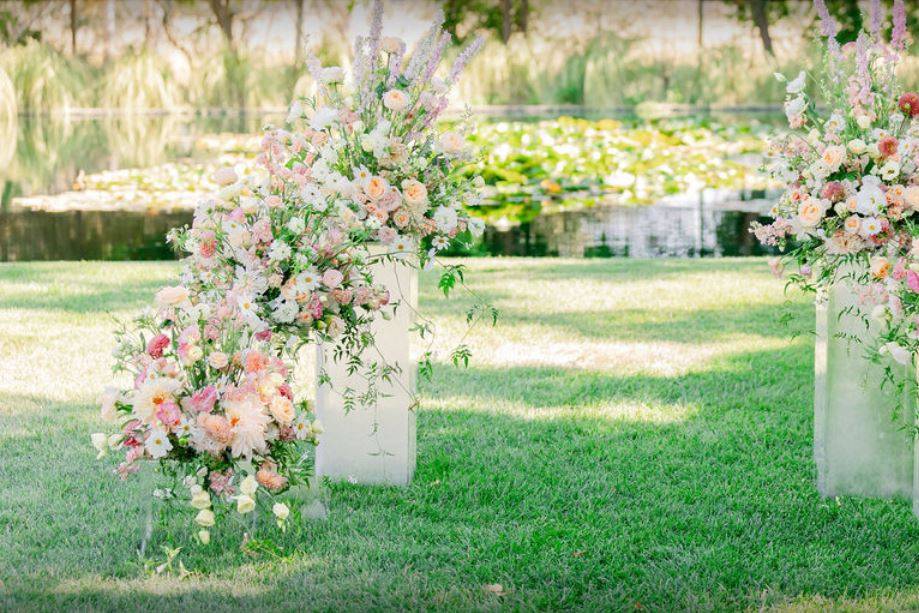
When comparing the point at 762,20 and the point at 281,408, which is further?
the point at 762,20

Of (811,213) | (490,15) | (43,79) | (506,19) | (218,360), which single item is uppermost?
(490,15)

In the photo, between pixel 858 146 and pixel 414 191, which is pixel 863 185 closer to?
pixel 858 146

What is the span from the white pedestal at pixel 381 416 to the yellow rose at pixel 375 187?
338mm

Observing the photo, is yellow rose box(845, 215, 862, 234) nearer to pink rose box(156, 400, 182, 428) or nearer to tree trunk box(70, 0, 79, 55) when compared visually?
pink rose box(156, 400, 182, 428)

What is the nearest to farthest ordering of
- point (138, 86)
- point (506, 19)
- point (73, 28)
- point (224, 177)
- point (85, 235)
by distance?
point (224, 177) < point (85, 235) < point (138, 86) < point (73, 28) < point (506, 19)

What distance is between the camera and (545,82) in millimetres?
20469

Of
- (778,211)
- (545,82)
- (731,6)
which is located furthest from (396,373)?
(731,6)

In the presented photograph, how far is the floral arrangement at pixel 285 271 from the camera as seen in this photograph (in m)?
3.10

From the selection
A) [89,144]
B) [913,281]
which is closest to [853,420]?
[913,281]

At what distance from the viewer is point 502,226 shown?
409 inches

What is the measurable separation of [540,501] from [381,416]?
22.3 inches

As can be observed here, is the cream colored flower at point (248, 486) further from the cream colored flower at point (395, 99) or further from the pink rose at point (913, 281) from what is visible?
the pink rose at point (913, 281)

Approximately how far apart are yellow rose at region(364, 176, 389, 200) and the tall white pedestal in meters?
1.38

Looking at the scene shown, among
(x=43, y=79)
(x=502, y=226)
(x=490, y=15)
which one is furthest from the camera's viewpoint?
(x=490, y=15)
